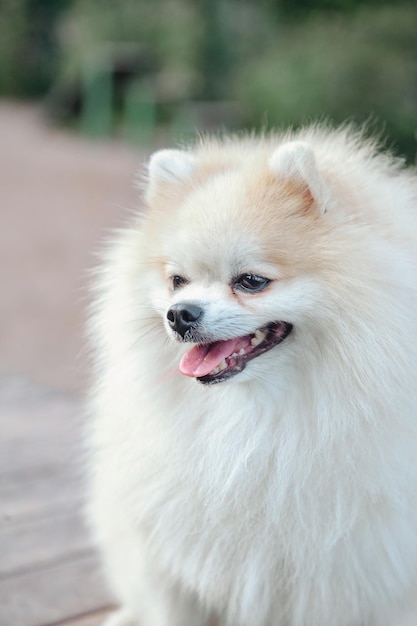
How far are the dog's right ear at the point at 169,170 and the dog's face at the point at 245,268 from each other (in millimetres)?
148

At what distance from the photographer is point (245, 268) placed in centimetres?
191

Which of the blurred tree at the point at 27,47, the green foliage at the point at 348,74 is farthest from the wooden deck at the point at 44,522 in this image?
the blurred tree at the point at 27,47

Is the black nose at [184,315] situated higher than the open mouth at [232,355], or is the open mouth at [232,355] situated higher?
the black nose at [184,315]

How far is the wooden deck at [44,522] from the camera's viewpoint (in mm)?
2521

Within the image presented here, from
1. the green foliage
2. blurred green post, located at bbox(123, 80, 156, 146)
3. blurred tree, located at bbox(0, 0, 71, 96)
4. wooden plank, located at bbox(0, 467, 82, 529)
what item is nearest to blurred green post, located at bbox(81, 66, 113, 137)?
blurred green post, located at bbox(123, 80, 156, 146)

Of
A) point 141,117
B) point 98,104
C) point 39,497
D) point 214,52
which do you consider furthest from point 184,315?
point 214,52

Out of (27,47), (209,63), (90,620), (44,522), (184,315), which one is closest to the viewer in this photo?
(184,315)

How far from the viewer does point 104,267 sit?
2.34m

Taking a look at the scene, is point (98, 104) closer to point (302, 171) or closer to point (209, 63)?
point (209, 63)

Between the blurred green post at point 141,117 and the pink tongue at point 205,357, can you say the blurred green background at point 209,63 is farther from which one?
the pink tongue at point 205,357

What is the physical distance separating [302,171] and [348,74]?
10.9m

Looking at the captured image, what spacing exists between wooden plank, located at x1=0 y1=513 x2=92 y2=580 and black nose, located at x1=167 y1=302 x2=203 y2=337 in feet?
3.82

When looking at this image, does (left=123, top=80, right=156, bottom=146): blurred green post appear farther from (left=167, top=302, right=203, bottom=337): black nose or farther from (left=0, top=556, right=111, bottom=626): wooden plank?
(left=167, top=302, right=203, bottom=337): black nose

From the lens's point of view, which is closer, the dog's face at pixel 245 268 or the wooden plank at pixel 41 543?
the dog's face at pixel 245 268
